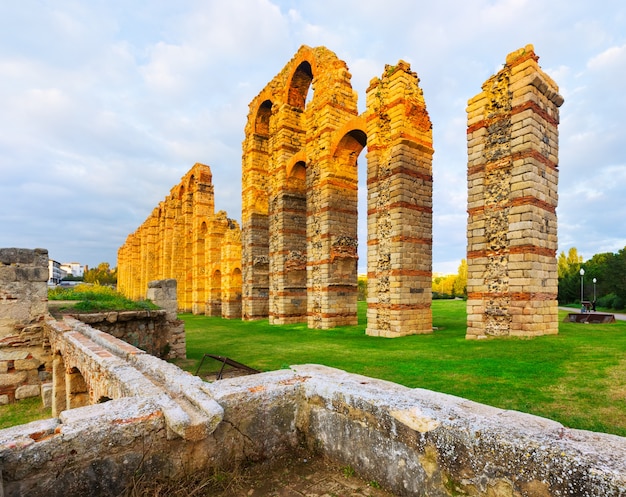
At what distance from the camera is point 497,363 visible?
7.26 m

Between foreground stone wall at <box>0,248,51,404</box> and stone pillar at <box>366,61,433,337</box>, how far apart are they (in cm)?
970

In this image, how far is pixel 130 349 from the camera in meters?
4.93

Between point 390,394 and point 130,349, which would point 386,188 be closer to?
point 130,349

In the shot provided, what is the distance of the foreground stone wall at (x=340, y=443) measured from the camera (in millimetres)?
1694

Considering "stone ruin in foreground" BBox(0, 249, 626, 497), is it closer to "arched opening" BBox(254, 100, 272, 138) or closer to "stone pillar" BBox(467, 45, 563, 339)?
"stone pillar" BBox(467, 45, 563, 339)

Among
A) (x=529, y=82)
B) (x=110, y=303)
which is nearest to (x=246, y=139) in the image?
(x=110, y=303)

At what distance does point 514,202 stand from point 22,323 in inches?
503

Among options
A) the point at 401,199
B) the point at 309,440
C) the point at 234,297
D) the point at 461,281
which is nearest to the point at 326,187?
the point at 401,199

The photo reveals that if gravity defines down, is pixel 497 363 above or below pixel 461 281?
below

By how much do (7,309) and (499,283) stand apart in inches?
489

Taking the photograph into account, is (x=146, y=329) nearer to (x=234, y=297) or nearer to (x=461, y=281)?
(x=234, y=297)

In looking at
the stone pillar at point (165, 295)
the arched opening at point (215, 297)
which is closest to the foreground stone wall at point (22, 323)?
the stone pillar at point (165, 295)

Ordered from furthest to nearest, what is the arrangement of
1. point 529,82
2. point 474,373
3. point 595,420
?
point 529,82 → point 474,373 → point 595,420

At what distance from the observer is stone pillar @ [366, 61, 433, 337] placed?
1225cm
